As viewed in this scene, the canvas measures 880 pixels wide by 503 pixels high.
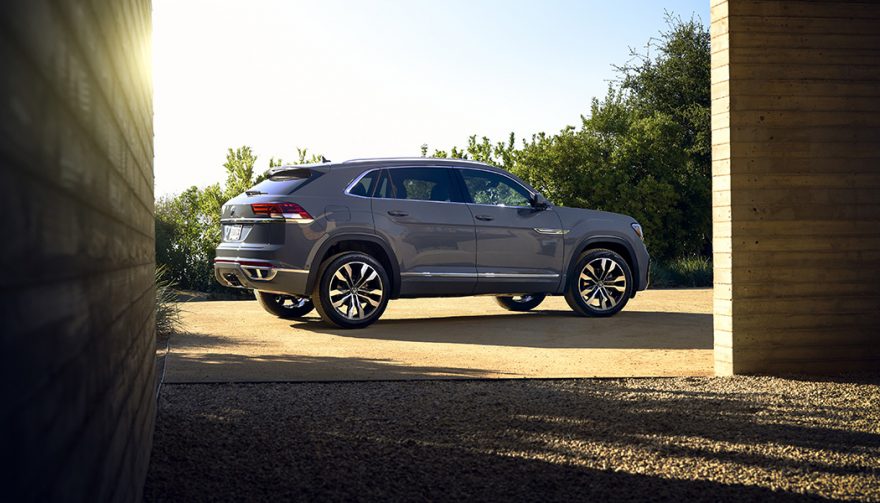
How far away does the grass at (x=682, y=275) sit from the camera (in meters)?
20.4

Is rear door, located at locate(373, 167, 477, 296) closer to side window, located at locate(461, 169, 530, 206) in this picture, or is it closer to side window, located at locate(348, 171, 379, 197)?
side window, located at locate(348, 171, 379, 197)

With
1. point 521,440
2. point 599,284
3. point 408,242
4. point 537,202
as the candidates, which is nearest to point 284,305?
point 408,242

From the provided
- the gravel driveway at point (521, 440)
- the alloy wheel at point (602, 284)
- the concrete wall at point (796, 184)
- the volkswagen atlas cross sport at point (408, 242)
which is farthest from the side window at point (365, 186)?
the concrete wall at point (796, 184)

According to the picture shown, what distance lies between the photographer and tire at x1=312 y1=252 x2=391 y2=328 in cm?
1070

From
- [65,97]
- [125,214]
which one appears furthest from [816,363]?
[65,97]

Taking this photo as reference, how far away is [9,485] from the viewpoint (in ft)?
3.39

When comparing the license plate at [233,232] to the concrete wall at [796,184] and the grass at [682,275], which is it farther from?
the grass at [682,275]

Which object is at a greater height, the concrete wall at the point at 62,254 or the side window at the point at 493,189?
the side window at the point at 493,189

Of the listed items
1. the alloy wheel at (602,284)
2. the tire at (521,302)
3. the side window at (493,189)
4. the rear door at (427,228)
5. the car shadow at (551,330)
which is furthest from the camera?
the tire at (521,302)

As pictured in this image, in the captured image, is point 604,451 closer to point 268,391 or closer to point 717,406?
point 717,406

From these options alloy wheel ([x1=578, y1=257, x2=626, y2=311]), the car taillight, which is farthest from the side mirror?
the car taillight

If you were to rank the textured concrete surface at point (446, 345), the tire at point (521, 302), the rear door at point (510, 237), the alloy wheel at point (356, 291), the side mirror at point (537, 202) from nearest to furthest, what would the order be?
the textured concrete surface at point (446, 345)
the alloy wheel at point (356, 291)
the rear door at point (510, 237)
the side mirror at point (537, 202)
the tire at point (521, 302)

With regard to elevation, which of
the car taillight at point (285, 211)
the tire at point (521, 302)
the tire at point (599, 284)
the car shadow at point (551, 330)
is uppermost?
the car taillight at point (285, 211)

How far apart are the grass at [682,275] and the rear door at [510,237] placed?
868cm
